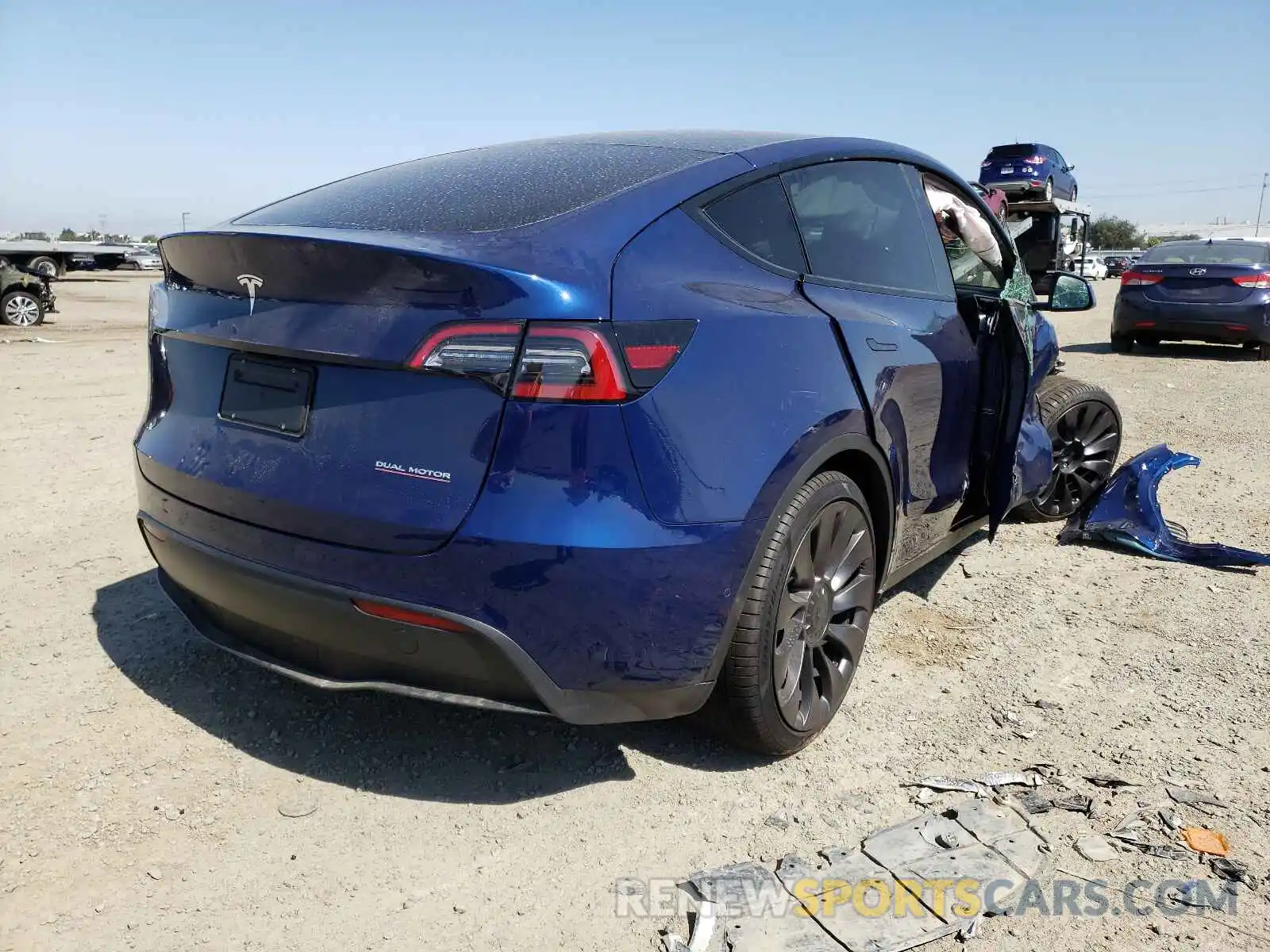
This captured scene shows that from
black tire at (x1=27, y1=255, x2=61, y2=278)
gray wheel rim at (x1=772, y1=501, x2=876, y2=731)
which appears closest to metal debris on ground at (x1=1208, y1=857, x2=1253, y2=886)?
gray wheel rim at (x1=772, y1=501, x2=876, y2=731)

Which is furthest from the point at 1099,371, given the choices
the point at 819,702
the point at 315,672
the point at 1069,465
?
the point at 315,672

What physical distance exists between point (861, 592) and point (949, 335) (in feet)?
3.48

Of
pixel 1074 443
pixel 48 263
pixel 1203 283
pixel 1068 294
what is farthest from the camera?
pixel 48 263

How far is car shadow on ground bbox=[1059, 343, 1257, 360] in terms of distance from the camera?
13.4 m

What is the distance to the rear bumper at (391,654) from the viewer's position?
224 centimetres

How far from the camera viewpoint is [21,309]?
654 inches

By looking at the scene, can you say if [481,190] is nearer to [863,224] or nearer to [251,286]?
[251,286]

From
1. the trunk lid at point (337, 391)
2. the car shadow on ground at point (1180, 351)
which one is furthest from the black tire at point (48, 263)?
the trunk lid at point (337, 391)

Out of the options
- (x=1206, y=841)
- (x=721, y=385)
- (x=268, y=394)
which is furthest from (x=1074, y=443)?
(x=268, y=394)

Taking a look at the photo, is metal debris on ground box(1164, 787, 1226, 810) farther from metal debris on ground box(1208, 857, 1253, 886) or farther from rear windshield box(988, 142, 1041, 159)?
rear windshield box(988, 142, 1041, 159)

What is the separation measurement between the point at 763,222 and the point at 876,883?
1721 mm

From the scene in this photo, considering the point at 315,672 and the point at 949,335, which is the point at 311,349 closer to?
the point at 315,672

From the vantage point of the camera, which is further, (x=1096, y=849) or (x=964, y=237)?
(x=964, y=237)

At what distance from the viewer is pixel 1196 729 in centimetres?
310
